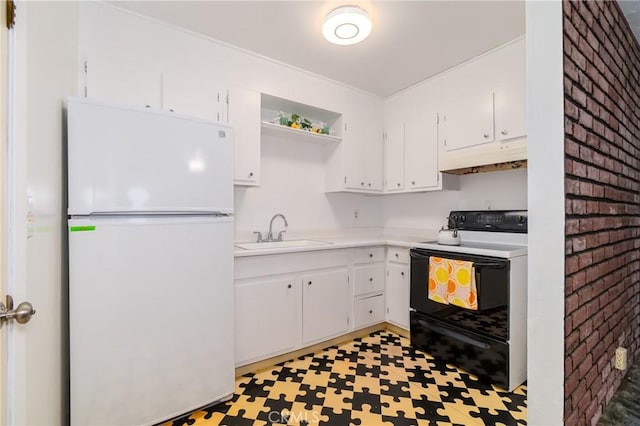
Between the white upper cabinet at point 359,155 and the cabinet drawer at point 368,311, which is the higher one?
the white upper cabinet at point 359,155

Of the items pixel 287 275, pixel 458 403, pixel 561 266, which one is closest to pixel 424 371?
pixel 458 403

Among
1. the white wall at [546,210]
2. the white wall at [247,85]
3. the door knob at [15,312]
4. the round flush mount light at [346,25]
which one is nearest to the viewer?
the door knob at [15,312]

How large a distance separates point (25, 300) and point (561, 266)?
6.12 ft

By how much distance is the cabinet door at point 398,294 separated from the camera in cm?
272

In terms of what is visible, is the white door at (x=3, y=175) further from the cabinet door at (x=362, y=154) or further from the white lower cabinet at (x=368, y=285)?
the cabinet door at (x=362, y=154)

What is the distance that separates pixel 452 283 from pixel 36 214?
91.9 inches

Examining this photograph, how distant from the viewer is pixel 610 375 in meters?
1.60

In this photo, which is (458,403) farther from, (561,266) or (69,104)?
(69,104)

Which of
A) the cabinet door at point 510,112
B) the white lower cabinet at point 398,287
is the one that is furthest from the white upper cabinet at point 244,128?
the cabinet door at point 510,112

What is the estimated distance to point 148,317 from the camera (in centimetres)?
155

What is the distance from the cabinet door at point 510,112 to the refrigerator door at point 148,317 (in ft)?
7.10

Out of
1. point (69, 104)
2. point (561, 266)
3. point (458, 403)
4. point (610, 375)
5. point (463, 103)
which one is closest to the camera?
point (561, 266)

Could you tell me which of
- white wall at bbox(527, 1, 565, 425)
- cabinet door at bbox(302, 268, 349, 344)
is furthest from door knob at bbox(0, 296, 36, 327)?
white wall at bbox(527, 1, 565, 425)

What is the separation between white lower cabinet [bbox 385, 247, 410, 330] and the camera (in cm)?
272
